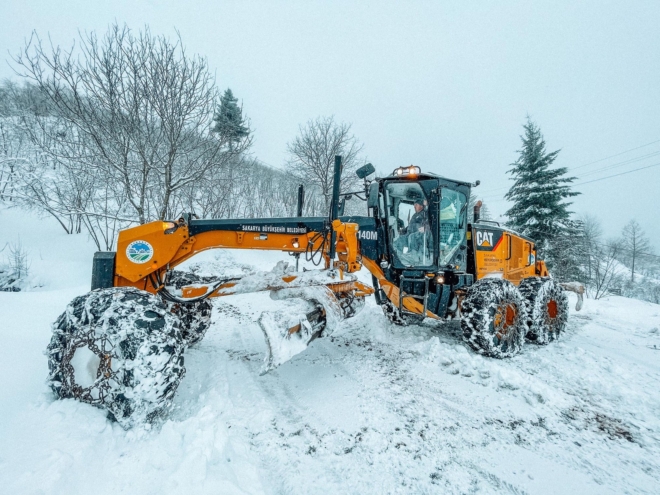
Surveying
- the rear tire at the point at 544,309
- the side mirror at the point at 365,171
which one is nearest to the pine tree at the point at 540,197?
the rear tire at the point at 544,309

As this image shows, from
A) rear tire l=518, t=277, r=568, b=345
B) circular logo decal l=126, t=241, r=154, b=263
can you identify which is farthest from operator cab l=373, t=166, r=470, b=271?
circular logo decal l=126, t=241, r=154, b=263

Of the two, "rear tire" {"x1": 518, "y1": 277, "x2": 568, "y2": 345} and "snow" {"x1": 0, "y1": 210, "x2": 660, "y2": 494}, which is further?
"rear tire" {"x1": 518, "y1": 277, "x2": 568, "y2": 345}

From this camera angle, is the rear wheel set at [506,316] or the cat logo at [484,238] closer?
the rear wheel set at [506,316]

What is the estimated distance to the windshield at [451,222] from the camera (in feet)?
15.7

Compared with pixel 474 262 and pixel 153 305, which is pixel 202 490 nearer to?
pixel 153 305

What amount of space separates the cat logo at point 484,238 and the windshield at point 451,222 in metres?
0.45

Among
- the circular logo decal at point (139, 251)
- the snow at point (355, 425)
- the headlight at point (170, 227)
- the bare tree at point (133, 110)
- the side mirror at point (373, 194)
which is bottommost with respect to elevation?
the snow at point (355, 425)

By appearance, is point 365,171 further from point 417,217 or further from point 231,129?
point 231,129

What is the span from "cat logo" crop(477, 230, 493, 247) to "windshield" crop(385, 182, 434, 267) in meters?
1.19

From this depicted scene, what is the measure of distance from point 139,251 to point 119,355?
1.28 meters

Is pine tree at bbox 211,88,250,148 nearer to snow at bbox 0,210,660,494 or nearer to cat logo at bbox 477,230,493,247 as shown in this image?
snow at bbox 0,210,660,494

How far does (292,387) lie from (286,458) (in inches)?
45.1

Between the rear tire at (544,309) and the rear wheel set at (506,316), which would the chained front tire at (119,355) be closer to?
the rear wheel set at (506,316)

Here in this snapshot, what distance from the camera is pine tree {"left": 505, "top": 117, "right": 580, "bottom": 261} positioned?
60.3ft
